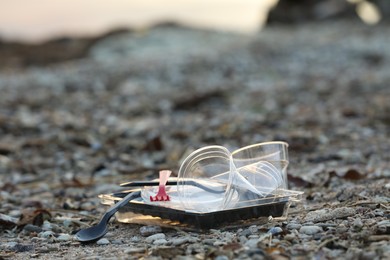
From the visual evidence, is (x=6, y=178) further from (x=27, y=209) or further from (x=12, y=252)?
(x=12, y=252)

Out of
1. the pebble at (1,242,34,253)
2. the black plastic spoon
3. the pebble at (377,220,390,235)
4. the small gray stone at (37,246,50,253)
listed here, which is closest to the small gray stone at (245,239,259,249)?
the pebble at (377,220,390,235)

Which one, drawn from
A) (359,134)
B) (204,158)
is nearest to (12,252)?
(204,158)

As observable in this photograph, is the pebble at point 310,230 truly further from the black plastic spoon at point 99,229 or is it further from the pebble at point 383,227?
the black plastic spoon at point 99,229

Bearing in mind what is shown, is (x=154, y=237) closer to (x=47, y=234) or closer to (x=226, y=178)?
(x=226, y=178)

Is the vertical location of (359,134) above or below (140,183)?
below

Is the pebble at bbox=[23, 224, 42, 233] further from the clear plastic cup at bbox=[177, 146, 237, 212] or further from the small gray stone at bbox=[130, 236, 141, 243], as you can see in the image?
the clear plastic cup at bbox=[177, 146, 237, 212]

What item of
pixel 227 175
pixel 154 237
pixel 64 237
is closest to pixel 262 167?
pixel 227 175

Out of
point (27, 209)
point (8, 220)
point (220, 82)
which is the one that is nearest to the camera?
point (8, 220)

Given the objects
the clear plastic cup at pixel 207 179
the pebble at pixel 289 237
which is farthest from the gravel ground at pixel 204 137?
the clear plastic cup at pixel 207 179
